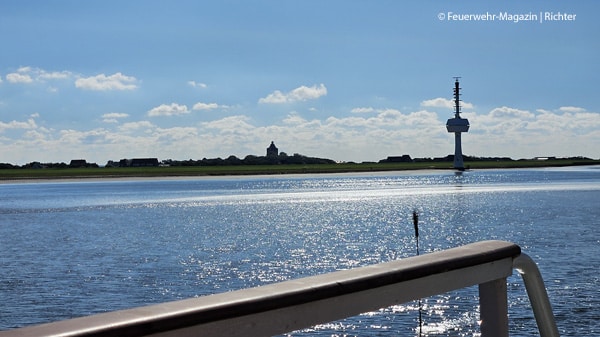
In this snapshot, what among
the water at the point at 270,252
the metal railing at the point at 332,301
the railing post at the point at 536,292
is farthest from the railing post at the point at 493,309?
the water at the point at 270,252

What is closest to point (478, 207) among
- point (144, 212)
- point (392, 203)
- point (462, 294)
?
point (392, 203)

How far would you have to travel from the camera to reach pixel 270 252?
4119 centimetres

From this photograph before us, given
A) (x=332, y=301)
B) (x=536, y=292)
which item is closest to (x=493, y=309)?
(x=536, y=292)

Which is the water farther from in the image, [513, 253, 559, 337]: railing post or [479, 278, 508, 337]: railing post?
[479, 278, 508, 337]: railing post

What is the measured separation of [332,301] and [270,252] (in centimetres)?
3887

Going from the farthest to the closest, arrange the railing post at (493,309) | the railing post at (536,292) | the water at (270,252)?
1. the water at (270,252)
2. the railing post at (536,292)
3. the railing post at (493,309)

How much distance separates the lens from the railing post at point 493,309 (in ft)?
10.0

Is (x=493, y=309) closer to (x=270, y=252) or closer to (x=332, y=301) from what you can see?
(x=332, y=301)

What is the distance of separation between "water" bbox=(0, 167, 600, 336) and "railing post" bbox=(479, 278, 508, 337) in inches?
384

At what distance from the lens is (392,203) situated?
9394 cm

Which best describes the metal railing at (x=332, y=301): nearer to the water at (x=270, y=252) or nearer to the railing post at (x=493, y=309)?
the railing post at (x=493, y=309)

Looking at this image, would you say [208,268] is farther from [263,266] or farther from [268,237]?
[268,237]

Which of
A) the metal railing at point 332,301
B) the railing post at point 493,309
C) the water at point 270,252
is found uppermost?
the metal railing at point 332,301

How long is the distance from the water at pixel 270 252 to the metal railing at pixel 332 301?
975 centimetres
